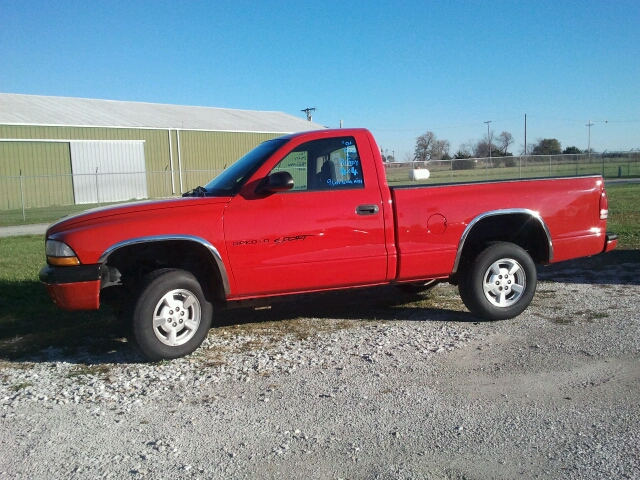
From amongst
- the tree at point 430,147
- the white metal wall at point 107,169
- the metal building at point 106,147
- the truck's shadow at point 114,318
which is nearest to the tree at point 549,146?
the tree at point 430,147

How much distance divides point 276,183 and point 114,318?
2848mm

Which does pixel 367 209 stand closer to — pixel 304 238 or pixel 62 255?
pixel 304 238

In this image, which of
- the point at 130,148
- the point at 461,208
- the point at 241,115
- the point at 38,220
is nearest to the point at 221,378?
the point at 461,208

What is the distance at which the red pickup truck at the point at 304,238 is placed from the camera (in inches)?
217

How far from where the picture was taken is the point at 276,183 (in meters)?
5.68

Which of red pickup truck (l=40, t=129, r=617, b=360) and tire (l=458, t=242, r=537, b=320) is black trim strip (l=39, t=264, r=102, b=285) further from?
tire (l=458, t=242, r=537, b=320)

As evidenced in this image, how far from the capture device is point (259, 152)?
6465mm

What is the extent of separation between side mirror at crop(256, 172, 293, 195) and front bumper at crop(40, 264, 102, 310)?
156cm

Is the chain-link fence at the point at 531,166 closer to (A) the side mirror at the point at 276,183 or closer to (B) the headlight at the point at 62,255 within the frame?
(A) the side mirror at the point at 276,183

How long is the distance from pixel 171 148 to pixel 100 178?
4.96m

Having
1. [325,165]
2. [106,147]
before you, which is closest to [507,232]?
[325,165]

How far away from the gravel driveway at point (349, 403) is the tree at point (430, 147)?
41160 millimetres

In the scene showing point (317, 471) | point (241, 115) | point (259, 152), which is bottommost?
point (317, 471)

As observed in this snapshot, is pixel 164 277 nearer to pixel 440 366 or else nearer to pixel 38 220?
pixel 440 366
